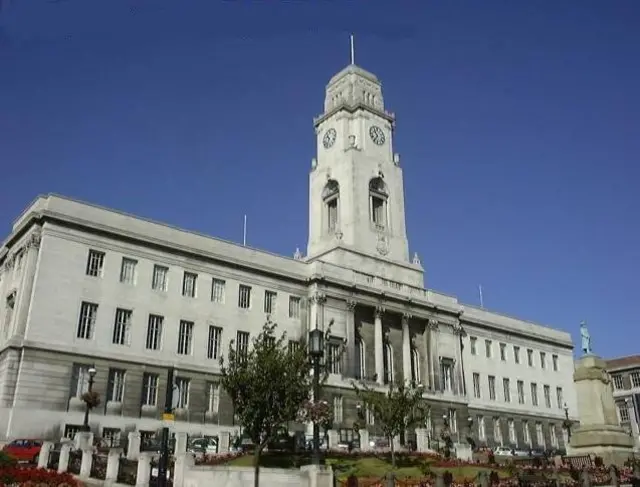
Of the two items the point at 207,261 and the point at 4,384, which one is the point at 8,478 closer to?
the point at 4,384

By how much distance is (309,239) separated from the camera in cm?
6644

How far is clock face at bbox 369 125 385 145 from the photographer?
68.5 m

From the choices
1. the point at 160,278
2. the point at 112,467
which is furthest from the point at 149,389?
the point at 112,467

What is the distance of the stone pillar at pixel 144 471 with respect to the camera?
83.6 feet

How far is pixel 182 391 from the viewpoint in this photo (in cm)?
4553

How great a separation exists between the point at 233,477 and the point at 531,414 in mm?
54586

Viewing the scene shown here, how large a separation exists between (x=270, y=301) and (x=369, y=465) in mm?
21424

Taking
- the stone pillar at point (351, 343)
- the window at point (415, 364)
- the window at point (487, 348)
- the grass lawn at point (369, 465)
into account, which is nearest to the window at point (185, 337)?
the grass lawn at point (369, 465)

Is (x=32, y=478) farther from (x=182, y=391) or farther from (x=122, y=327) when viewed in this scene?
(x=182, y=391)

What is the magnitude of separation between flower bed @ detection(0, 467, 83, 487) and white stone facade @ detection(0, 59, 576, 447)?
52.3 feet

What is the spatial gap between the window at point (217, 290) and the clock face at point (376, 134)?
87.4ft

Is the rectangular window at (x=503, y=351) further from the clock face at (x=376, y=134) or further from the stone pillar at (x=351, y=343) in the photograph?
the clock face at (x=376, y=134)

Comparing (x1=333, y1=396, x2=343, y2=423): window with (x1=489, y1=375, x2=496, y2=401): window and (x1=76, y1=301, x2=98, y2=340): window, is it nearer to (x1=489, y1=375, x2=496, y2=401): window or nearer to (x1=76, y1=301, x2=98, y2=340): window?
(x1=76, y1=301, x2=98, y2=340): window

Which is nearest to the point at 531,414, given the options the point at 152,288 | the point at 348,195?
the point at 348,195
